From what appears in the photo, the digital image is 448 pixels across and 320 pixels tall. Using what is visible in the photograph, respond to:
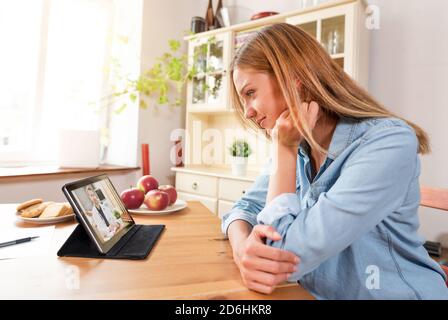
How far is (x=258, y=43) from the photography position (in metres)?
0.77

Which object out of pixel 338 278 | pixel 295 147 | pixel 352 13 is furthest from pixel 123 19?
pixel 338 278

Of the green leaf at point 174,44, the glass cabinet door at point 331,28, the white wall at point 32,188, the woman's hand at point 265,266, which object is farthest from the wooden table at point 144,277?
the green leaf at point 174,44

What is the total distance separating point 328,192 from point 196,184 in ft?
6.02

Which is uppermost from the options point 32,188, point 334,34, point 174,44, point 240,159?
point 174,44

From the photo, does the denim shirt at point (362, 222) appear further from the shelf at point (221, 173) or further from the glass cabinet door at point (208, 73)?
the glass cabinet door at point (208, 73)

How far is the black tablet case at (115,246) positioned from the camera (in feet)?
2.06

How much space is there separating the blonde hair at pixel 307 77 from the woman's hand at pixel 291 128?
14 mm

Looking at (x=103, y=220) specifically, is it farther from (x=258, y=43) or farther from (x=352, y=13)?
(x=352, y=13)

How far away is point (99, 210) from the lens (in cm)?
73

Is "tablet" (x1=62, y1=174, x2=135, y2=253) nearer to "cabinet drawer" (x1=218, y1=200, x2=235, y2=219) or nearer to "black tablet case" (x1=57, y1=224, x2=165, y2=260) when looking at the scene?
"black tablet case" (x1=57, y1=224, x2=165, y2=260)

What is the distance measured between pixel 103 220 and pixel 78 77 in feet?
6.85

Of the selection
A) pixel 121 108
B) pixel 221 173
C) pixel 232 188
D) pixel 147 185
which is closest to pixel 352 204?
pixel 147 185

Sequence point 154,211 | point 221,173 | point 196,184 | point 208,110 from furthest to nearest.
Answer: point 208,110
point 196,184
point 221,173
point 154,211

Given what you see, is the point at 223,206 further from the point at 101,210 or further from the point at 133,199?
the point at 101,210
